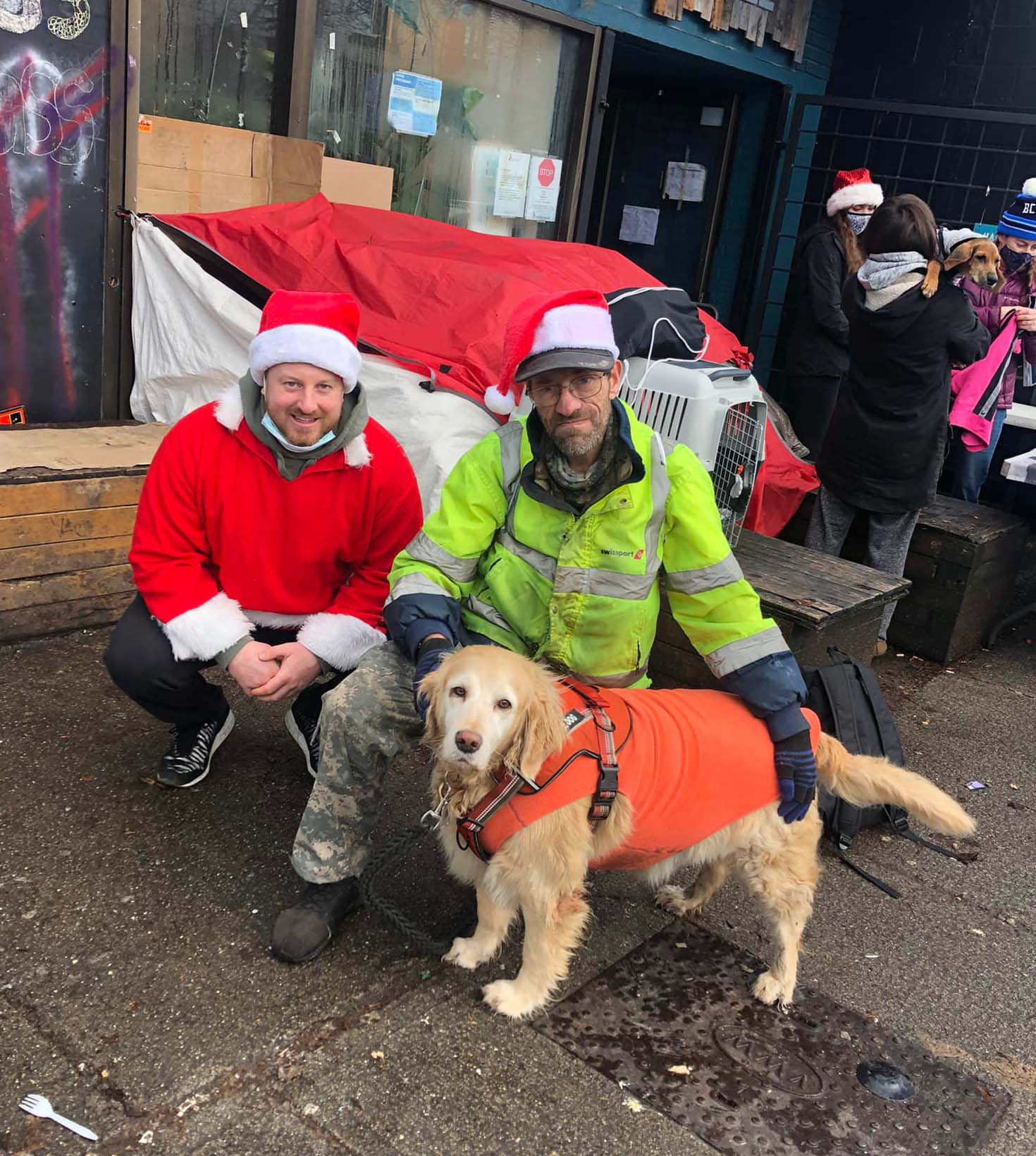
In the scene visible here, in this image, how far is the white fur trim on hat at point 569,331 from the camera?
2562 mm

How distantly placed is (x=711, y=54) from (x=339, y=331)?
20.1 feet

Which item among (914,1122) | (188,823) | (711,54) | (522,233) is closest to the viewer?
(914,1122)

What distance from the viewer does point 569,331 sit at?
256 centimetres

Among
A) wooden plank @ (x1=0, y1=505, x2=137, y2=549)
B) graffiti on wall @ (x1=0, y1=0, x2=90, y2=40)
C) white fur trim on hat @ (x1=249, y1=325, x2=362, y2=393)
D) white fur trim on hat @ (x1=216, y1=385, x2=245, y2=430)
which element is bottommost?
wooden plank @ (x1=0, y1=505, x2=137, y2=549)

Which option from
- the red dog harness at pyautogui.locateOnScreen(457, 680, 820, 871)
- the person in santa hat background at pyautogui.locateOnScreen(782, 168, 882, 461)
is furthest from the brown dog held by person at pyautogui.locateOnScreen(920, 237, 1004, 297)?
the red dog harness at pyautogui.locateOnScreen(457, 680, 820, 871)

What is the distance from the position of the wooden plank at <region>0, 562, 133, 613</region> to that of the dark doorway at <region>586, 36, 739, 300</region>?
21.1 feet

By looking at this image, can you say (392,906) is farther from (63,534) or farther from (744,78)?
(744,78)

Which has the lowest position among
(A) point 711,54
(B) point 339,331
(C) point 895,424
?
(C) point 895,424

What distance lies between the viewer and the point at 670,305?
15.5ft

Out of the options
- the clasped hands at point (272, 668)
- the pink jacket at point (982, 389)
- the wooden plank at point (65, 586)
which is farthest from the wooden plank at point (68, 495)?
the pink jacket at point (982, 389)

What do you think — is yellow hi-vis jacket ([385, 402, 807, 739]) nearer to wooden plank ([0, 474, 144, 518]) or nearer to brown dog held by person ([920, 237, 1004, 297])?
wooden plank ([0, 474, 144, 518])

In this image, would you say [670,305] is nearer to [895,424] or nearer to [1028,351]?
[895,424]

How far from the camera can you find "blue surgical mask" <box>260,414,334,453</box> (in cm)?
288

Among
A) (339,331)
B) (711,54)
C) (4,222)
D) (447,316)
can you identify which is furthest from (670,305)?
(711,54)
